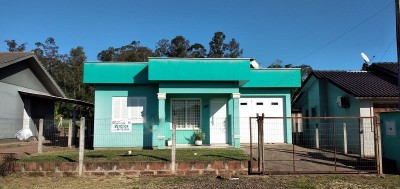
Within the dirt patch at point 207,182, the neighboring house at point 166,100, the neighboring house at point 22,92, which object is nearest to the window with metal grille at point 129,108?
the neighboring house at point 166,100

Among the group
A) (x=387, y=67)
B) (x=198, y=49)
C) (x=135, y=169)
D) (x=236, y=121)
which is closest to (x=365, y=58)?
(x=387, y=67)

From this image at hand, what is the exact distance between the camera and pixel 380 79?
711 inches

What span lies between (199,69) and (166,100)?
255 cm

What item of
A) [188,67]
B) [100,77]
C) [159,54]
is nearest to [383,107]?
[188,67]

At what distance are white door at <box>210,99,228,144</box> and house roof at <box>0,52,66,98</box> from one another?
1060 cm

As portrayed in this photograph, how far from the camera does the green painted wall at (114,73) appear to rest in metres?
17.6

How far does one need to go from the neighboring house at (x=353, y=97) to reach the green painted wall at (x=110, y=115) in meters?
8.13

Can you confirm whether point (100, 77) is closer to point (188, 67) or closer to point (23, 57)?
point (188, 67)

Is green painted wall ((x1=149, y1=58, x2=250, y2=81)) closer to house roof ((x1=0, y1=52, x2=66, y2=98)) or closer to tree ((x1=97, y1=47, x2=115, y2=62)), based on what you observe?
house roof ((x1=0, y1=52, x2=66, y2=98))

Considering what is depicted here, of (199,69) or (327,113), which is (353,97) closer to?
(327,113)

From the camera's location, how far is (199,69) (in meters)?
16.8

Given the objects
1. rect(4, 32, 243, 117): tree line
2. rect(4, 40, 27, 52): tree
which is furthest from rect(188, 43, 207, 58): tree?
rect(4, 40, 27, 52): tree

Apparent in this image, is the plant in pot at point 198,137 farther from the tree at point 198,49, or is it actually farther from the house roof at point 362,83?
the tree at point 198,49

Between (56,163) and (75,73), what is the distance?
1869 inches
